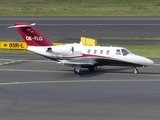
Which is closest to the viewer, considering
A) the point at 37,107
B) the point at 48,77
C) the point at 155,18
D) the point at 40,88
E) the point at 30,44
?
the point at 37,107

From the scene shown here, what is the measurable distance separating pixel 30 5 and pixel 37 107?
69369 millimetres

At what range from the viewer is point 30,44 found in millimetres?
37844

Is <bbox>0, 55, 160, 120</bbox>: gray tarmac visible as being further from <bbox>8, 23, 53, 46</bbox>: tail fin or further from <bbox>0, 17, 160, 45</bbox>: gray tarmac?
<bbox>0, 17, 160, 45</bbox>: gray tarmac

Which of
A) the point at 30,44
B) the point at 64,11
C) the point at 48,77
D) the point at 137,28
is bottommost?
the point at 48,77

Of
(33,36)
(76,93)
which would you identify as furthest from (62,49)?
(76,93)

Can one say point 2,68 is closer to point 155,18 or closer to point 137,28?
point 137,28

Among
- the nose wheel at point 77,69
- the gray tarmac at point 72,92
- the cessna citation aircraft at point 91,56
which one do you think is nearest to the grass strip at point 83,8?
the gray tarmac at point 72,92

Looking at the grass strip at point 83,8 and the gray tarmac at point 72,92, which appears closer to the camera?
the gray tarmac at point 72,92

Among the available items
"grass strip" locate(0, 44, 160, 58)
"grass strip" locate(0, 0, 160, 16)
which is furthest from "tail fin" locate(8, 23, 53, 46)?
"grass strip" locate(0, 0, 160, 16)

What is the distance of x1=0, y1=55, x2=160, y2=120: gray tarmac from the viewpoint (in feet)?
81.0

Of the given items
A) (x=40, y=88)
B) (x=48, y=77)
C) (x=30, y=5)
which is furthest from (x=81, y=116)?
(x=30, y=5)

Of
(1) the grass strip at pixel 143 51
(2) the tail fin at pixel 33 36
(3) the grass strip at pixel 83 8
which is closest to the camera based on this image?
(2) the tail fin at pixel 33 36

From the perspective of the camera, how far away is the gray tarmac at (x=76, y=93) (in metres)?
24.7

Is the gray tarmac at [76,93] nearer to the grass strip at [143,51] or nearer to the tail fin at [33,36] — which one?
the tail fin at [33,36]
